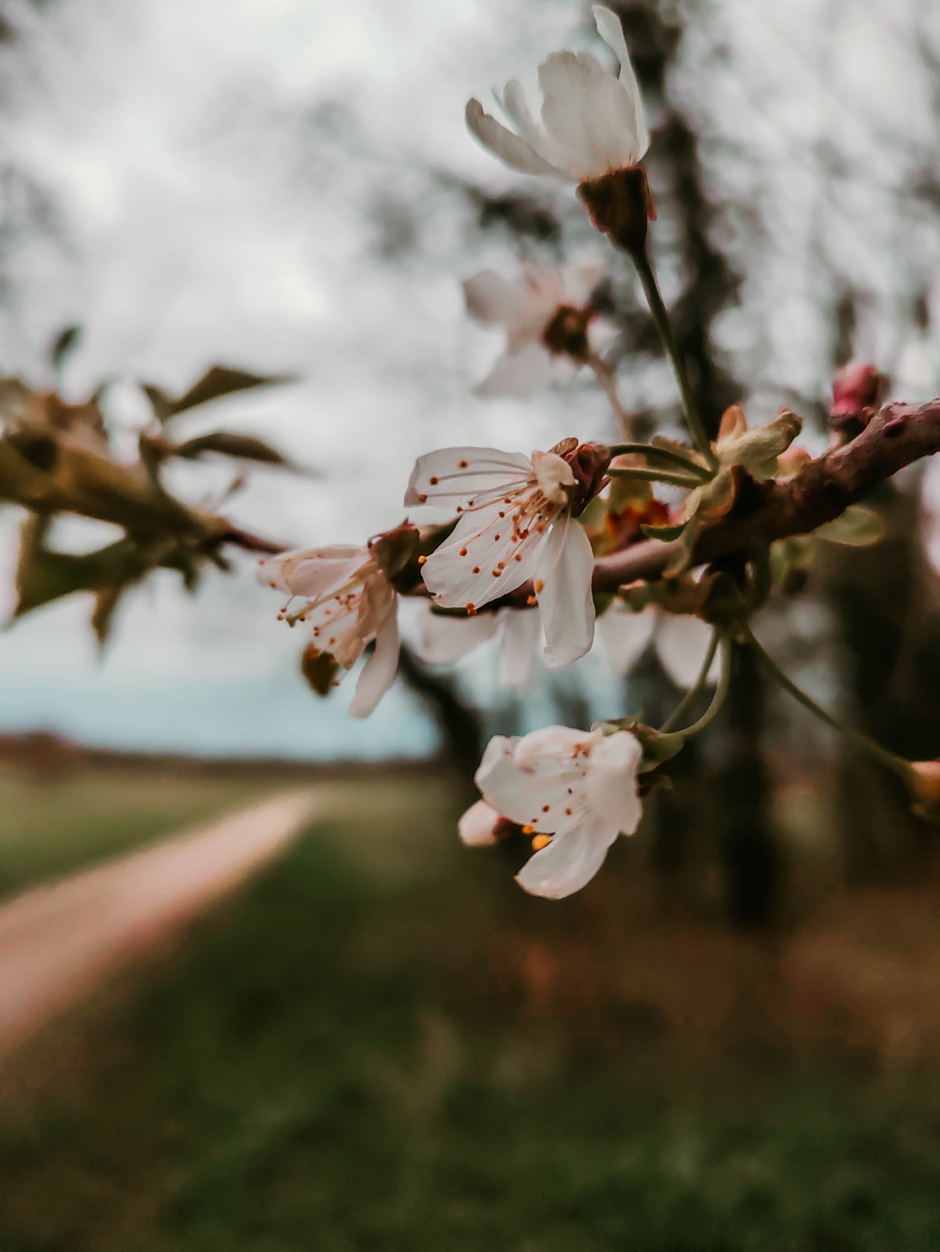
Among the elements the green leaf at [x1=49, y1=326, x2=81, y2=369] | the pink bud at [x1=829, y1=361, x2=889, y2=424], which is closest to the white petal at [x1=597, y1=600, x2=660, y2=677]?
the pink bud at [x1=829, y1=361, x2=889, y2=424]

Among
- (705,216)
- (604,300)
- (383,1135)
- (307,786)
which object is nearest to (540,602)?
(604,300)

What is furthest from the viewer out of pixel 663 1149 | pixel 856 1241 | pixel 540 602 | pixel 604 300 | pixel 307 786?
pixel 307 786

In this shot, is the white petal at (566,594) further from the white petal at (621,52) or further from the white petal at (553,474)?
the white petal at (621,52)

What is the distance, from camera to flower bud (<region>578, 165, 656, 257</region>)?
0.77ft

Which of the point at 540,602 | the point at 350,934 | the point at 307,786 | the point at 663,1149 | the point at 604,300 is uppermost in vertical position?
the point at 604,300

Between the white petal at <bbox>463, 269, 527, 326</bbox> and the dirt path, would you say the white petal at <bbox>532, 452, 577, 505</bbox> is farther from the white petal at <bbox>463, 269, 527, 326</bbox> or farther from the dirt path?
the dirt path

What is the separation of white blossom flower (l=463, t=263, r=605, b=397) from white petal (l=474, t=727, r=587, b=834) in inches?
8.2

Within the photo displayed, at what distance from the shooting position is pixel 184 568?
0.95ft

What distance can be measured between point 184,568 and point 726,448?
0.62 feet

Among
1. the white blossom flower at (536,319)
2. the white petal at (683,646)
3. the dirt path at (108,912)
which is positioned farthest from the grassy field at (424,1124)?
the white blossom flower at (536,319)

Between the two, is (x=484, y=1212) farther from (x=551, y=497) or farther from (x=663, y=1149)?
(x=551, y=497)

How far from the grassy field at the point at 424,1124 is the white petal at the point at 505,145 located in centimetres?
186

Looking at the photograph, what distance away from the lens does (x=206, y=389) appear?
306 mm

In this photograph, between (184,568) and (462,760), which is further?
(462,760)
